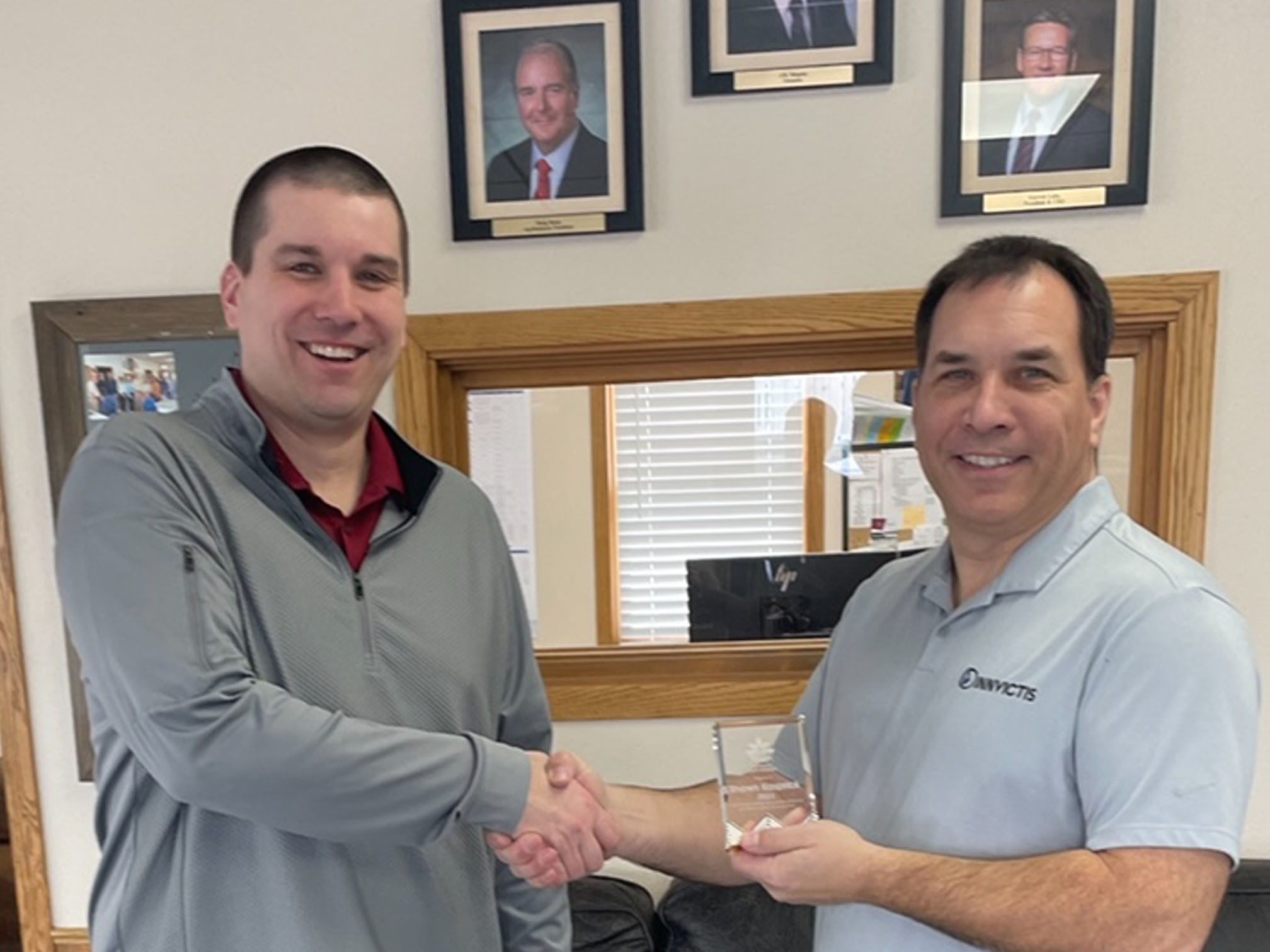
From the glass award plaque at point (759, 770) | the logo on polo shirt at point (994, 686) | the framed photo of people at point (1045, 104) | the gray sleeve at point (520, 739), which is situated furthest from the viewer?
the framed photo of people at point (1045, 104)

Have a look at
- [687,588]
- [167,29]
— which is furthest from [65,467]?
[687,588]

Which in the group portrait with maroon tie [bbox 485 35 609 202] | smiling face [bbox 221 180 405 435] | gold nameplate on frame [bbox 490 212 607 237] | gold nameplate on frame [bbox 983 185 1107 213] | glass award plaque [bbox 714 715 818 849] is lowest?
glass award plaque [bbox 714 715 818 849]

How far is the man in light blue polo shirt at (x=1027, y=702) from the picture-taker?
3.02 ft

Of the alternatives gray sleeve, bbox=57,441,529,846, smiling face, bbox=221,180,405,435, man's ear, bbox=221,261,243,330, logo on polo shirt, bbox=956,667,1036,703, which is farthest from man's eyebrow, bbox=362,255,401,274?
logo on polo shirt, bbox=956,667,1036,703

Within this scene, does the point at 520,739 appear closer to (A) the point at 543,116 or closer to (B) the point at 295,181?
(B) the point at 295,181

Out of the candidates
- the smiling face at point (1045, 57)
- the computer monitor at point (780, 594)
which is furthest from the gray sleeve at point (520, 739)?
the smiling face at point (1045, 57)

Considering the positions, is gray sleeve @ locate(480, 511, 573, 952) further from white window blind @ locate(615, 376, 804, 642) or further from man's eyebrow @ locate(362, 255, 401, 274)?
white window blind @ locate(615, 376, 804, 642)

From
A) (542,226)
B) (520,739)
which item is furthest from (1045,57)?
(520,739)

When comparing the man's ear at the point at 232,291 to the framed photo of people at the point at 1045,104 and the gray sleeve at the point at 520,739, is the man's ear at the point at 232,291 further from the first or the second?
the framed photo of people at the point at 1045,104

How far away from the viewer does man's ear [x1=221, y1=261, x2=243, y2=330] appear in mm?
1186

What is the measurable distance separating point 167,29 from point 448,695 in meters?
1.43

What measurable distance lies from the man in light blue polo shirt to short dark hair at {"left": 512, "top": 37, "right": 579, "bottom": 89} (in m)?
0.88

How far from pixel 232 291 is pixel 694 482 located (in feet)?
3.51

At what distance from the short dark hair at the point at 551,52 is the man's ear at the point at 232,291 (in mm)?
752
